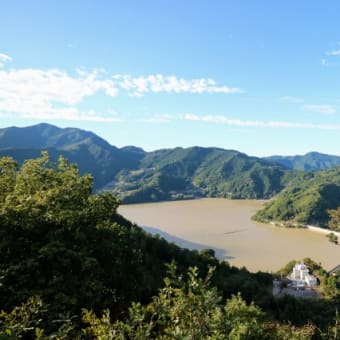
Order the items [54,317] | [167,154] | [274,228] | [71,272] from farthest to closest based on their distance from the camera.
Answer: [167,154]
[274,228]
[71,272]
[54,317]

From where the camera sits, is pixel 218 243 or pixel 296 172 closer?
pixel 218 243

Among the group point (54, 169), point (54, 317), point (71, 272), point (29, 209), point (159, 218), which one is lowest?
point (159, 218)

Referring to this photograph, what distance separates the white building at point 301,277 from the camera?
23.1 meters

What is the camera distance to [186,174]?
127125mm

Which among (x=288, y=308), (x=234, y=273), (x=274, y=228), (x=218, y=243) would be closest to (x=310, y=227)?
(x=274, y=228)

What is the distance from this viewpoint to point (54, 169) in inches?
259

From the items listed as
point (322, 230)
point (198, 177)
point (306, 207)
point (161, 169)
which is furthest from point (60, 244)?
point (161, 169)

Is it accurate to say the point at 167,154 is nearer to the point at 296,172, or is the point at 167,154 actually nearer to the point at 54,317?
the point at 296,172

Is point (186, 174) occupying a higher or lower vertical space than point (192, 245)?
higher

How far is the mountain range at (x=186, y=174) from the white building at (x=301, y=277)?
3211 cm

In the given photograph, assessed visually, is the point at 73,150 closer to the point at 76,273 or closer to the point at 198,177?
the point at 198,177

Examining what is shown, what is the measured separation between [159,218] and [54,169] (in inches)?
1831

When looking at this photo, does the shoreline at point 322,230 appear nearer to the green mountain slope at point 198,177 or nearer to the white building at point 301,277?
the white building at point 301,277

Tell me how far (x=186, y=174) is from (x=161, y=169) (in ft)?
29.8
